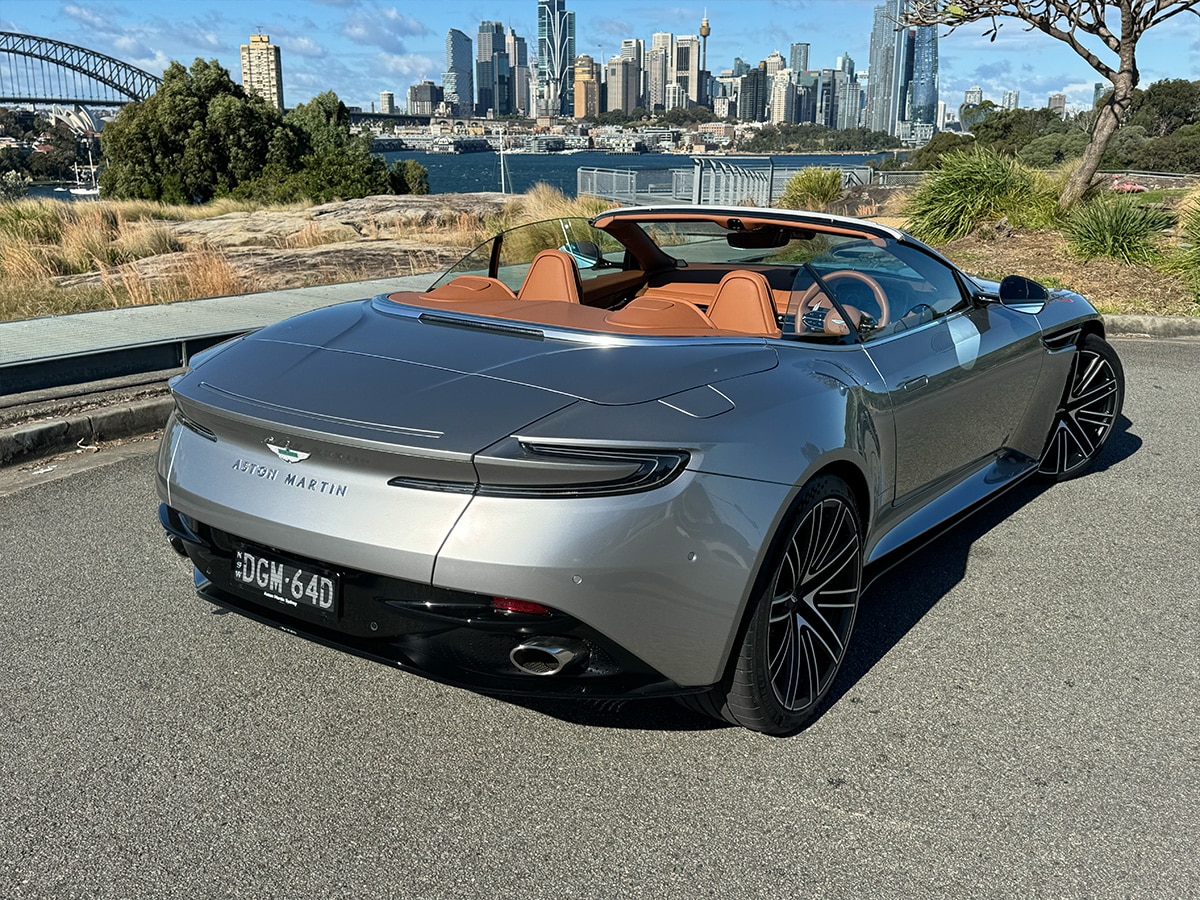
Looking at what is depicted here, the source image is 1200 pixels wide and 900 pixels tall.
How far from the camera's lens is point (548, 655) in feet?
8.73

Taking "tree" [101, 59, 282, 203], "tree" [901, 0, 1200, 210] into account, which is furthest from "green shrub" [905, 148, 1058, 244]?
"tree" [101, 59, 282, 203]

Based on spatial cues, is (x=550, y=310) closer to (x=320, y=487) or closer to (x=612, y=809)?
(x=320, y=487)

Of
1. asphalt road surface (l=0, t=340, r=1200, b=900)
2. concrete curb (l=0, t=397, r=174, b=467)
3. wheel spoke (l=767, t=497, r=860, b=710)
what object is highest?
wheel spoke (l=767, t=497, r=860, b=710)

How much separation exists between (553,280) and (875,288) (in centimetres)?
118

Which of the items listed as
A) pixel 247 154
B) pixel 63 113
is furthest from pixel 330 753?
pixel 63 113

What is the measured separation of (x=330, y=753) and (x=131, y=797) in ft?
1.69

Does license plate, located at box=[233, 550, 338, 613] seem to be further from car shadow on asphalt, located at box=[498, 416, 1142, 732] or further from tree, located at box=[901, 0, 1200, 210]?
tree, located at box=[901, 0, 1200, 210]

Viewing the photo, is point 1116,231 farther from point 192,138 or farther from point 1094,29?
point 192,138

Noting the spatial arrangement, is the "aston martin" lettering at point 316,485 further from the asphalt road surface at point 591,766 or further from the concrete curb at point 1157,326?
the concrete curb at point 1157,326

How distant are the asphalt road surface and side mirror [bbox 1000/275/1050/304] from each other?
1.25 m

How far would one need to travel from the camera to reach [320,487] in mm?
2748

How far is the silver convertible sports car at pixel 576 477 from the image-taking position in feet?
8.54

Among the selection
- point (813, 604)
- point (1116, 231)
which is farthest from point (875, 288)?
point (1116, 231)

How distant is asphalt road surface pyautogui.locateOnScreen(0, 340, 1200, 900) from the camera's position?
8.39ft
